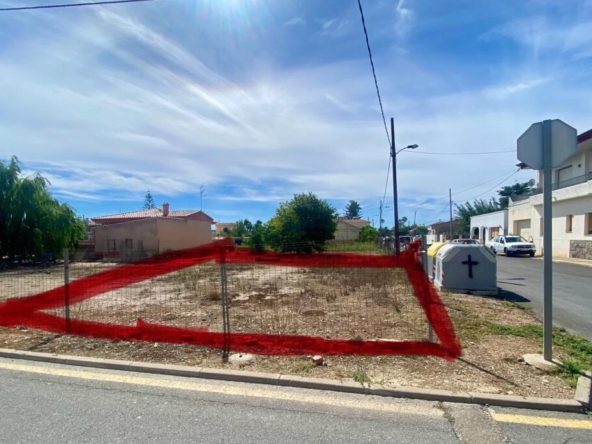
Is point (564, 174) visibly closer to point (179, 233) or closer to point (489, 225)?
point (489, 225)

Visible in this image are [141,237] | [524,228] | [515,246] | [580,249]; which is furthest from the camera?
[141,237]

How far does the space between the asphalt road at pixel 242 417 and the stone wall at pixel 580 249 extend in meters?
22.3

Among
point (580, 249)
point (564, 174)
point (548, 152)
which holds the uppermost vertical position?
point (564, 174)

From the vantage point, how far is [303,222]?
25859 mm

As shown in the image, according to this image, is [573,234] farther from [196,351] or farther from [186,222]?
[186,222]

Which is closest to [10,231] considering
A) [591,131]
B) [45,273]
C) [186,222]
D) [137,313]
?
[45,273]

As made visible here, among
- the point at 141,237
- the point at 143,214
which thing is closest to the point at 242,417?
the point at 141,237

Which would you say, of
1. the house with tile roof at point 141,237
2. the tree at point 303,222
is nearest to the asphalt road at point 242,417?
the tree at point 303,222

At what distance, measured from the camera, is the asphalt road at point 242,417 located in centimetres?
263

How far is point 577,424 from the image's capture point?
2797 millimetres

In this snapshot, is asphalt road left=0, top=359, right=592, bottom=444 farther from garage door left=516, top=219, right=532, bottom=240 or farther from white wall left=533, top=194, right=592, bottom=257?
garage door left=516, top=219, right=532, bottom=240

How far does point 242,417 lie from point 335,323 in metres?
3.00

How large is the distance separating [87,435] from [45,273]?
55.3 feet

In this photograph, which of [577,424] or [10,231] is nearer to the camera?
[577,424]
